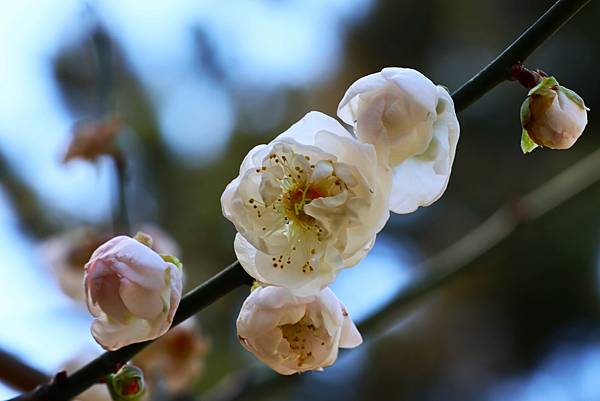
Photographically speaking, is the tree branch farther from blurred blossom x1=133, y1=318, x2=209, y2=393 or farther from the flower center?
blurred blossom x1=133, y1=318, x2=209, y2=393

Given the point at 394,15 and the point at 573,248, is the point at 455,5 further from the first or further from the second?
the point at 573,248

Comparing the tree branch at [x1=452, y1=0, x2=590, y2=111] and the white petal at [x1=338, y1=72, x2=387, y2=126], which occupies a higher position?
the tree branch at [x1=452, y1=0, x2=590, y2=111]

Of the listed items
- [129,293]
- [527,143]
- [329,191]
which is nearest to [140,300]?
[129,293]

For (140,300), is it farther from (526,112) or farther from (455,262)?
(455,262)

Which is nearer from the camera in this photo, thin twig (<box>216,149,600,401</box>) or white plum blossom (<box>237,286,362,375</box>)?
white plum blossom (<box>237,286,362,375</box>)

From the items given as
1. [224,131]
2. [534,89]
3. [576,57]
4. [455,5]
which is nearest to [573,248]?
[576,57]

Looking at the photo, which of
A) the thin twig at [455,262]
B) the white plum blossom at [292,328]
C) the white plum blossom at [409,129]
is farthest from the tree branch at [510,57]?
the thin twig at [455,262]

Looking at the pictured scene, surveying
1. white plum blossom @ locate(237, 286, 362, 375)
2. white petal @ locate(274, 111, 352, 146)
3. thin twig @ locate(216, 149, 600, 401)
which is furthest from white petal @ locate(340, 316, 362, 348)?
thin twig @ locate(216, 149, 600, 401)
